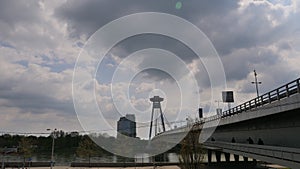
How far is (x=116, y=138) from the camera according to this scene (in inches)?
4097

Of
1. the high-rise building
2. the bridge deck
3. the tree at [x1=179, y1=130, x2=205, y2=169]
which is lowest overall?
the tree at [x1=179, y1=130, x2=205, y2=169]

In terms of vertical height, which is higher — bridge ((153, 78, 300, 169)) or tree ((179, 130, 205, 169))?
bridge ((153, 78, 300, 169))

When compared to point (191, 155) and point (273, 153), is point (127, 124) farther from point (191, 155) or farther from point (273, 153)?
point (273, 153)

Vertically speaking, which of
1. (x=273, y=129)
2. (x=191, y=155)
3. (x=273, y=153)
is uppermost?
(x=273, y=129)

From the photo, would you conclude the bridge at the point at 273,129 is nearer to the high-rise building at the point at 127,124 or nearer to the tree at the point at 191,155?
the tree at the point at 191,155

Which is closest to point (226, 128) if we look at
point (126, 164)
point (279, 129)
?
point (279, 129)

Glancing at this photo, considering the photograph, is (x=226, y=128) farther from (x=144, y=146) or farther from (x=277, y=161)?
(x=144, y=146)

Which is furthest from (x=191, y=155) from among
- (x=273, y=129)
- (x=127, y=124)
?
(x=127, y=124)

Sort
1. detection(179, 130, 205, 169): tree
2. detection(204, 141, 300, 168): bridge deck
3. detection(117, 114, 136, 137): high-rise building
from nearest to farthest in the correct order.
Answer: detection(204, 141, 300, 168): bridge deck, detection(179, 130, 205, 169): tree, detection(117, 114, 136, 137): high-rise building

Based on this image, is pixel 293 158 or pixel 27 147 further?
pixel 27 147

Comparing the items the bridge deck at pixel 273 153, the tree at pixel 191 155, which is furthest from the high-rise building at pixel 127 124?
the bridge deck at pixel 273 153

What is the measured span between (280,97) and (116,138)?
3490 inches

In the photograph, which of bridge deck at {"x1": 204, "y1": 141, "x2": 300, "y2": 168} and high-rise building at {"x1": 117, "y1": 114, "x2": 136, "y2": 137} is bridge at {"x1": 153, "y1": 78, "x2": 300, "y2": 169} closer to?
bridge deck at {"x1": 204, "y1": 141, "x2": 300, "y2": 168}

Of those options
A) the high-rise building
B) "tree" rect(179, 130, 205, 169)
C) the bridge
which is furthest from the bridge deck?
the high-rise building
